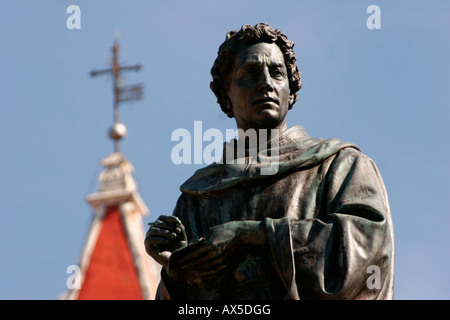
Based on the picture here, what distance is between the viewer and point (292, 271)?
40.8 ft

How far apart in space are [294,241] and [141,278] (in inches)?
1956

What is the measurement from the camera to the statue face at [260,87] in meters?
13.5

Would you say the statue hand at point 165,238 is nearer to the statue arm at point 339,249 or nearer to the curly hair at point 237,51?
the statue arm at point 339,249

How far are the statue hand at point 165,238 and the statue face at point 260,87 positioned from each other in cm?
114

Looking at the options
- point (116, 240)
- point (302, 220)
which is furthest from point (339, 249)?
point (116, 240)

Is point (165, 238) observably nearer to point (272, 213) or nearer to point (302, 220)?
point (272, 213)

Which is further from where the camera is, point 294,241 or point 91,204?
point 91,204

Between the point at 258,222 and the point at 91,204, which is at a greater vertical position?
the point at 258,222

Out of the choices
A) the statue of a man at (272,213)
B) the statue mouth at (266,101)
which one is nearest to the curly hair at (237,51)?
the statue of a man at (272,213)

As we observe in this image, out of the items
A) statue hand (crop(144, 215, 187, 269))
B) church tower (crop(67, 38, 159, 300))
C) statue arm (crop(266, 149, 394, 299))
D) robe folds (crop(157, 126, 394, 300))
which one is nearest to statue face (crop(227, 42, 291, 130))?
robe folds (crop(157, 126, 394, 300))

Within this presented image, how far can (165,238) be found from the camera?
13039mm
